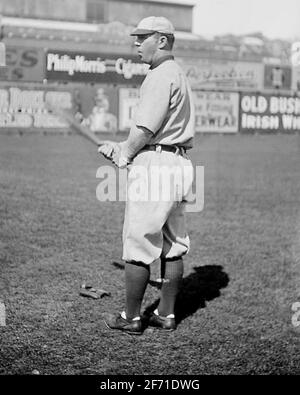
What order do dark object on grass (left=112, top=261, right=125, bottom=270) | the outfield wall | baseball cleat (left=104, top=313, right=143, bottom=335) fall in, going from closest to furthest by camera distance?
baseball cleat (left=104, top=313, right=143, bottom=335) < dark object on grass (left=112, top=261, right=125, bottom=270) < the outfield wall

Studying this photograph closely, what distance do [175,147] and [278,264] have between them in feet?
7.60

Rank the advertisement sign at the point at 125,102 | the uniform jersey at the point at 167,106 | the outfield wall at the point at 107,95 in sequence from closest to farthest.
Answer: the uniform jersey at the point at 167,106 → the outfield wall at the point at 107,95 → the advertisement sign at the point at 125,102

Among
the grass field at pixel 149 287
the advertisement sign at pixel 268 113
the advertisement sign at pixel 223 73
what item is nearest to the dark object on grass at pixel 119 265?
the grass field at pixel 149 287

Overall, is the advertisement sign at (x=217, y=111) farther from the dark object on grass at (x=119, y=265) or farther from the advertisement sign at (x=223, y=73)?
the dark object on grass at (x=119, y=265)

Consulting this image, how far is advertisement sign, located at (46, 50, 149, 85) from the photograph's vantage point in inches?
1078

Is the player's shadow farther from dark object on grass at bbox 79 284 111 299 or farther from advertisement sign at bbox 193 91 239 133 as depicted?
advertisement sign at bbox 193 91 239 133

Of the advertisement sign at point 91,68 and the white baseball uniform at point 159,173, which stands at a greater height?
the advertisement sign at point 91,68

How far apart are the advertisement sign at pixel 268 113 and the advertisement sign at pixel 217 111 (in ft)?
1.25

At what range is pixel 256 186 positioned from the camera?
10562 mm

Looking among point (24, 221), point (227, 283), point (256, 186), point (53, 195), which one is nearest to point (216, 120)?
point (256, 186)

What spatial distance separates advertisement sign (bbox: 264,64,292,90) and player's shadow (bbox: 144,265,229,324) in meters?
30.9

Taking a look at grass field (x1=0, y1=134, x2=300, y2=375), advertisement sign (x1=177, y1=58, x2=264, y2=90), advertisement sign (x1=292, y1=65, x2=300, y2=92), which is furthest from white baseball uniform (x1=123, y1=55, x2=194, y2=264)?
advertisement sign (x1=292, y1=65, x2=300, y2=92)

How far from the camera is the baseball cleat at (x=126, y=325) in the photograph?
3.85 m
